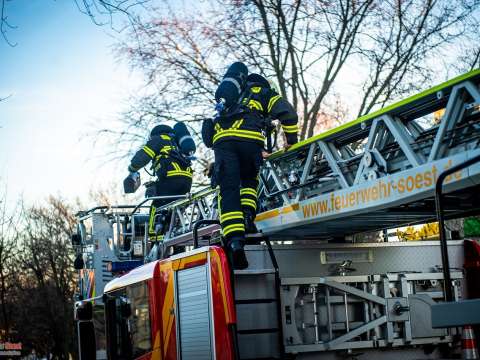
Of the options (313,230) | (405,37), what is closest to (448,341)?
(313,230)

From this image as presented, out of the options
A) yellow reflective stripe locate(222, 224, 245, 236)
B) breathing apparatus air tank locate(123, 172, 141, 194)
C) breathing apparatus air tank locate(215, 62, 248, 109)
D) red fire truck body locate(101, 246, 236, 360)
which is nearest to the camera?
red fire truck body locate(101, 246, 236, 360)

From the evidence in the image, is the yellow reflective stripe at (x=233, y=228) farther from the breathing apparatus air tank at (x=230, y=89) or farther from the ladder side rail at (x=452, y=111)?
the ladder side rail at (x=452, y=111)

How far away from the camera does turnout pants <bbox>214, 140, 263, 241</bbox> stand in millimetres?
6914

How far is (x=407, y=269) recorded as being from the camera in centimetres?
733

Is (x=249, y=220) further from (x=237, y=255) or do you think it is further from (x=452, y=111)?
(x=452, y=111)

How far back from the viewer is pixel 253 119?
7.23 metres

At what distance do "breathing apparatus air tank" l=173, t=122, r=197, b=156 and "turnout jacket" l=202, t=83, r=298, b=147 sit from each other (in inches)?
119

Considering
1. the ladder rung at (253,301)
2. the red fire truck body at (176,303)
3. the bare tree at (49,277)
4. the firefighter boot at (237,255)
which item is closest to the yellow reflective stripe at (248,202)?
the firefighter boot at (237,255)

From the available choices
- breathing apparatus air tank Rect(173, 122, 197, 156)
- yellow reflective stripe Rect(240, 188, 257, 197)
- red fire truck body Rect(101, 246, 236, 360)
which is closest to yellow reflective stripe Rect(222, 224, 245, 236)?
red fire truck body Rect(101, 246, 236, 360)

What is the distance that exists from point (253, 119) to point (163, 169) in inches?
125

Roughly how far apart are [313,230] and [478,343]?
3517 millimetres

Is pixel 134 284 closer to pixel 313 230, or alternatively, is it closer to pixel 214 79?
pixel 313 230

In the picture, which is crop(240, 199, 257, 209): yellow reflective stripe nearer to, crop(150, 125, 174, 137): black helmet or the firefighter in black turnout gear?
the firefighter in black turnout gear

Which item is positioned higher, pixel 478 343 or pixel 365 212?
pixel 365 212
